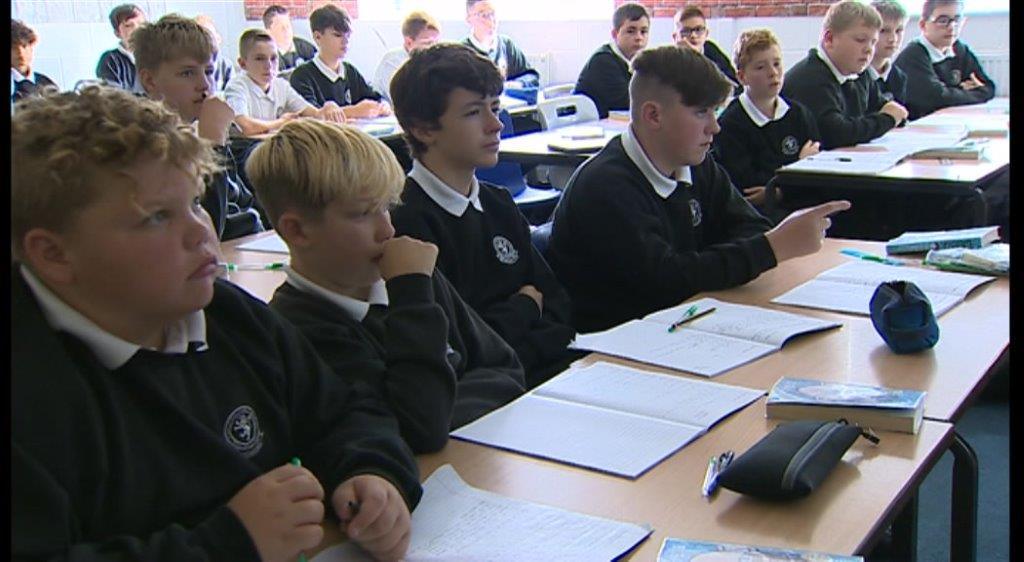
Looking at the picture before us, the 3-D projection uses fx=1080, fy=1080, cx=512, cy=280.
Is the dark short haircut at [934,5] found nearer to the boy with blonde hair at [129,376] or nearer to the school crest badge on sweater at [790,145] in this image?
the school crest badge on sweater at [790,145]

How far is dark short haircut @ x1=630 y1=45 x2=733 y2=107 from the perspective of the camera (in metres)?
2.63

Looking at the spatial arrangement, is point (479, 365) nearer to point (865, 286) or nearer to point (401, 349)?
point (401, 349)

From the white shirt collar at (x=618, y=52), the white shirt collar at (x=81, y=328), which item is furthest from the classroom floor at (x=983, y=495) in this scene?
the white shirt collar at (x=618, y=52)

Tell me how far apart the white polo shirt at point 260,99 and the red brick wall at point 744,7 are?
4059 mm

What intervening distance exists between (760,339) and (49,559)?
Result: 127 centimetres

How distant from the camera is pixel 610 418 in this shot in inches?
60.9

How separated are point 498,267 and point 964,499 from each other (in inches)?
39.8

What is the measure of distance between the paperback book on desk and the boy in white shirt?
166 inches

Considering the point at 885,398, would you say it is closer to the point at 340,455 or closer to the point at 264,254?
the point at 340,455

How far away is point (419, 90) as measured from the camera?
7.86ft

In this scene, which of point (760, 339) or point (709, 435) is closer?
point (709, 435)

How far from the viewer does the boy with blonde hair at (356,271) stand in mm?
1483

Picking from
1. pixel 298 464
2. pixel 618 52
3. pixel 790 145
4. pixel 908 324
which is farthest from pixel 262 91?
pixel 298 464

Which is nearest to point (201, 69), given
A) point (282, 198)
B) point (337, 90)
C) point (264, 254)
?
point (264, 254)
